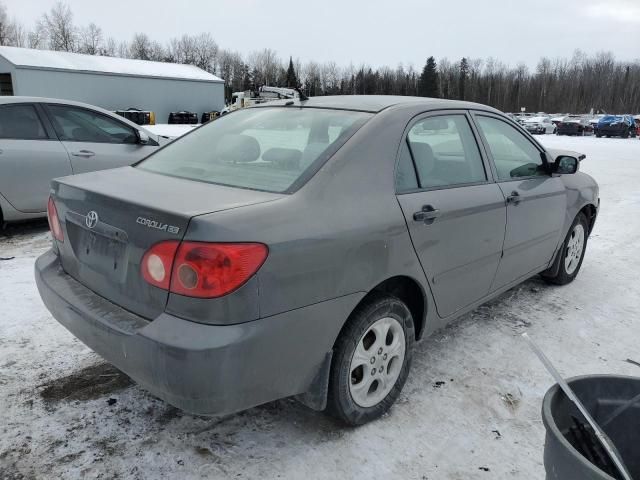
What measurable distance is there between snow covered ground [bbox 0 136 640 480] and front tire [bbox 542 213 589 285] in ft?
2.39

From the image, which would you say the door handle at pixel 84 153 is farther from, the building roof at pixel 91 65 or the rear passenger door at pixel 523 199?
the building roof at pixel 91 65

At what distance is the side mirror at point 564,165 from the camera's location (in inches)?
158

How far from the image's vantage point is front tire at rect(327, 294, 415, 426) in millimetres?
2410

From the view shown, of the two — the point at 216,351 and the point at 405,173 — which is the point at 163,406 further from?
the point at 405,173

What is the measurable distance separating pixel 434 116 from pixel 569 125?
122ft

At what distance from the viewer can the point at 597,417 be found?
5.82ft

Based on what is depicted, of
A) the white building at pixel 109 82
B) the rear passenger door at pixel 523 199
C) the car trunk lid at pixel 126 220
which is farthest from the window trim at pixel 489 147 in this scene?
the white building at pixel 109 82

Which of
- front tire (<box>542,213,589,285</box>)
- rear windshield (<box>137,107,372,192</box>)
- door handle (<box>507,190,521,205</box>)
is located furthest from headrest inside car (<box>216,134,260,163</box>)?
front tire (<box>542,213,589,285</box>)

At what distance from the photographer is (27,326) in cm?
355

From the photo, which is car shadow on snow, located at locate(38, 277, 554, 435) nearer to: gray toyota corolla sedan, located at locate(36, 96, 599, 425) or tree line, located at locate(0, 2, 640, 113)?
gray toyota corolla sedan, located at locate(36, 96, 599, 425)

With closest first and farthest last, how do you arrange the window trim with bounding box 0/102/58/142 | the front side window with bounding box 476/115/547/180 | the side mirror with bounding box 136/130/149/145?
the front side window with bounding box 476/115/547/180, the window trim with bounding box 0/102/58/142, the side mirror with bounding box 136/130/149/145

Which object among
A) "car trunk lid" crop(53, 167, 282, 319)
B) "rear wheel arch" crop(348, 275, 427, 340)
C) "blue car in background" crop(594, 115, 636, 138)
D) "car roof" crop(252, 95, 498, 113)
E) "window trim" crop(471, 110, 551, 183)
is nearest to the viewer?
"car trunk lid" crop(53, 167, 282, 319)

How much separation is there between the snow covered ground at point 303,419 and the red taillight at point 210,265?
0.90m

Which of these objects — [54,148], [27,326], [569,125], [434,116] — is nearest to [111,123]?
[54,148]
